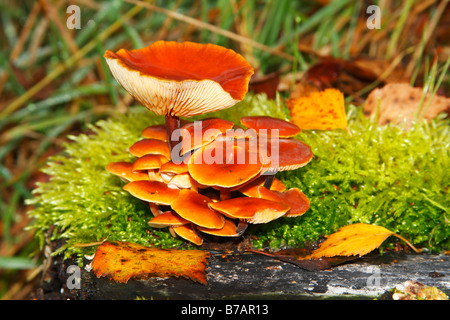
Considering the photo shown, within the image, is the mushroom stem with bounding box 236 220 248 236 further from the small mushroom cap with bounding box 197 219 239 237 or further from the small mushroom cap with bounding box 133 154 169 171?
the small mushroom cap with bounding box 133 154 169 171

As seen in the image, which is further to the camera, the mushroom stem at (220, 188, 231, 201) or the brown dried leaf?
the brown dried leaf

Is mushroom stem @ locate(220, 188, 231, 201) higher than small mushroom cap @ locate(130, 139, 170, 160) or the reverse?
the reverse

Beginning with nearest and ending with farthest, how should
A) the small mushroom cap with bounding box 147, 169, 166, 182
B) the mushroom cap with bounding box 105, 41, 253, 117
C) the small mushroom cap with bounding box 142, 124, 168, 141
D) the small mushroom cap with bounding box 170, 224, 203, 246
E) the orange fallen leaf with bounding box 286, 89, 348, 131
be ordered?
the mushroom cap with bounding box 105, 41, 253, 117, the small mushroom cap with bounding box 170, 224, 203, 246, the small mushroom cap with bounding box 147, 169, 166, 182, the small mushroom cap with bounding box 142, 124, 168, 141, the orange fallen leaf with bounding box 286, 89, 348, 131

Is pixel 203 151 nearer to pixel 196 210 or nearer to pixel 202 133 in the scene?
pixel 202 133

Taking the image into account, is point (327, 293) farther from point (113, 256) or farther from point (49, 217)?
point (49, 217)

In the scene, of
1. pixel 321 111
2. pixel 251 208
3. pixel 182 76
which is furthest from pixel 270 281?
pixel 321 111

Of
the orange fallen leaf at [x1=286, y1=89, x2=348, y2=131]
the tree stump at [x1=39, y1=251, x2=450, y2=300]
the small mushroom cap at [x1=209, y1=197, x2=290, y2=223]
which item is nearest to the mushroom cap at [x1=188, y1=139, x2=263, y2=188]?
the small mushroom cap at [x1=209, y1=197, x2=290, y2=223]

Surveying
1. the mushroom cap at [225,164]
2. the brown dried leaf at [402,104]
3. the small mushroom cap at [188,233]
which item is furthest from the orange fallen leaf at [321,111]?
the small mushroom cap at [188,233]
